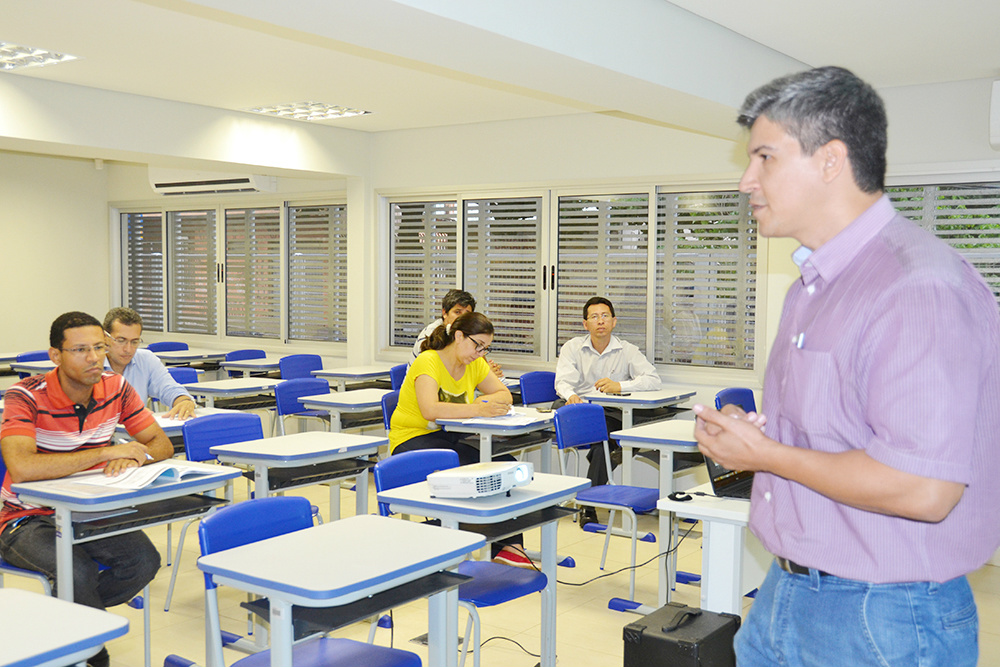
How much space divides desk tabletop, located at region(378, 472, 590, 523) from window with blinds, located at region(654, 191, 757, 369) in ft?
11.9

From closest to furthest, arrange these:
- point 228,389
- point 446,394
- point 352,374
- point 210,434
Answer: point 210,434 < point 446,394 < point 228,389 < point 352,374

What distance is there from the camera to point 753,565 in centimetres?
326

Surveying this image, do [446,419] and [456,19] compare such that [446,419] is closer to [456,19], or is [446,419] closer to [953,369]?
[456,19]

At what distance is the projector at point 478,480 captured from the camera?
2957 mm

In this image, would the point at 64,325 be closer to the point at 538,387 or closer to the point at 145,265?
the point at 538,387

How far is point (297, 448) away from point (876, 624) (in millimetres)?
3094

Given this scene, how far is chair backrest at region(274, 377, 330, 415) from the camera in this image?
5797 millimetres

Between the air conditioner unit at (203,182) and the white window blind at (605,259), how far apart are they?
3213mm

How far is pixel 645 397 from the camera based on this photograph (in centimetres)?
594

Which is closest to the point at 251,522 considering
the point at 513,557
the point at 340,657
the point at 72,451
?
the point at 340,657

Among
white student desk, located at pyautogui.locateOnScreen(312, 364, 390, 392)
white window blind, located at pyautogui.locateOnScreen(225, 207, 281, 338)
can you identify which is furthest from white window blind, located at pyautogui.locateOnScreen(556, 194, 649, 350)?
white window blind, located at pyautogui.locateOnScreen(225, 207, 281, 338)

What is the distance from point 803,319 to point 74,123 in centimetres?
617

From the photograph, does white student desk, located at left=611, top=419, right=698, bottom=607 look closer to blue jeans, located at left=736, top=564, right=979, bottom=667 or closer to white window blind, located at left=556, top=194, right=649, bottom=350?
white window blind, located at left=556, top=194, right=649, bottom=350

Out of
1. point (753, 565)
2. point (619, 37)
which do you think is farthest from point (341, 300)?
point (753, 565)
